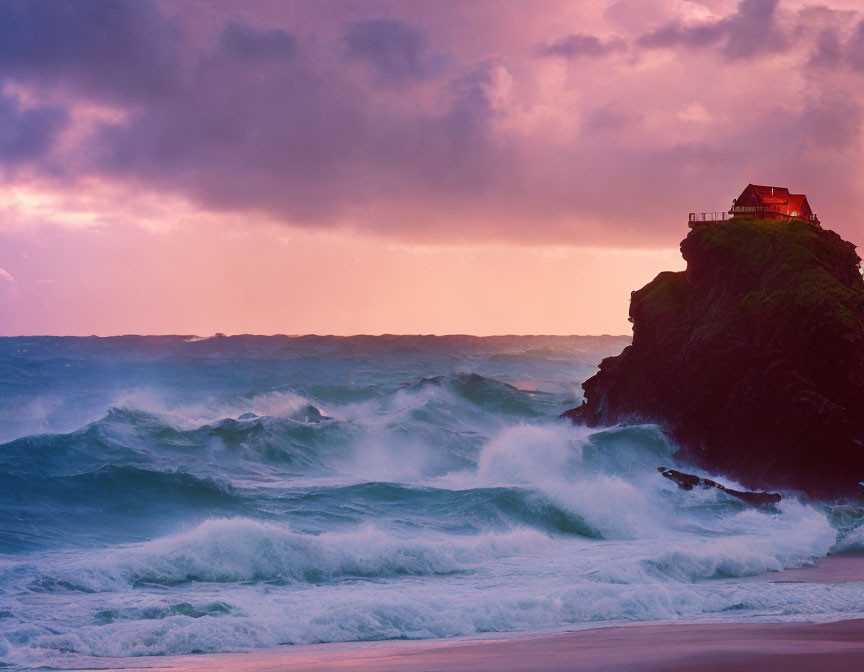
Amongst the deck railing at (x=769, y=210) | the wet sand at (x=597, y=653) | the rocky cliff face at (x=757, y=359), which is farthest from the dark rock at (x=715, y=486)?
the deck railing at (x=769, y=210)

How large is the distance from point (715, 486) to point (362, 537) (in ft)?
41.4

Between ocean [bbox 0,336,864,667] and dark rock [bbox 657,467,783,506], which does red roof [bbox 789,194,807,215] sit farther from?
dark rock [bbox 657,467,783,506]

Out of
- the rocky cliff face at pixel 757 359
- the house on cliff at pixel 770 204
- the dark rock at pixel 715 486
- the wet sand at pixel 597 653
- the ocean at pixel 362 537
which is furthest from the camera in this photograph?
the house on cliff at pixel 770 204

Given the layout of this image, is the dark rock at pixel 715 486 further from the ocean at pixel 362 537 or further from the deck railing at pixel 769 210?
the deck railing at pixel 769 210

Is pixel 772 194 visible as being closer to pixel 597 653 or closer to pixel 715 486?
pixel 715 486

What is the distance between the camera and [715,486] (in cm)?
2928

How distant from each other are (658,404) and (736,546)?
16.0 m

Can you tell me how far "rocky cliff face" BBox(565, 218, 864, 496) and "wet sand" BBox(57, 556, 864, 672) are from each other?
16311mm

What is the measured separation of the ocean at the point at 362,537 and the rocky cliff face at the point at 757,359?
170cm

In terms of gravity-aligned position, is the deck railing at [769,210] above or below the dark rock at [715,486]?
above

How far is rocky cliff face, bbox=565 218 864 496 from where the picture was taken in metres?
29.5

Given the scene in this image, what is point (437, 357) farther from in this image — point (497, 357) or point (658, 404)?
→ point (658, 404)

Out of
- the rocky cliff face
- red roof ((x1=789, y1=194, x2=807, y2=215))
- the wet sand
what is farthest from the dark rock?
red roof ((x1=789, y1=194, x2=807, y2=215))

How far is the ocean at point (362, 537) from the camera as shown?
15.0 meters
